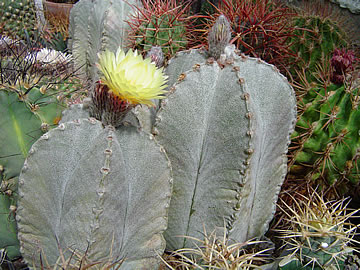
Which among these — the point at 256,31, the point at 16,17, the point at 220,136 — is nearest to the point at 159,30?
the point at 256,31

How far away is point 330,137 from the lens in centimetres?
123

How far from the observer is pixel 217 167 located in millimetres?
977

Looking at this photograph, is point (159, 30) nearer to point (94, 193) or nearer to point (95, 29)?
point (95, 29)

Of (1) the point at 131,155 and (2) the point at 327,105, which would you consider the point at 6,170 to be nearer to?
(1) the point at 131,155

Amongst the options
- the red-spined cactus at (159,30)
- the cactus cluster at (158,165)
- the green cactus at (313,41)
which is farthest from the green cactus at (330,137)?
the red-spined cactus at (159,30)

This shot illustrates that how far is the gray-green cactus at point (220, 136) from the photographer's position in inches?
37.1

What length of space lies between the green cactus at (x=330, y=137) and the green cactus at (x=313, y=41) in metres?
0.40

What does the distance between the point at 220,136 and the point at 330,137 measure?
1.66ft

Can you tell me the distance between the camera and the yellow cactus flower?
76 centimetres

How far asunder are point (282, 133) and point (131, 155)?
0.51 meters

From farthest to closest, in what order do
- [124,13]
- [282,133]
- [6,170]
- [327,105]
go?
[124,13]
[327,105]
[282,133]
[6,170]

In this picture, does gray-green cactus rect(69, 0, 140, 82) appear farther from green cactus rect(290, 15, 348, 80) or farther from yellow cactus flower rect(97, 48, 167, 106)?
green cactus rect(290, 15, 348, 80)

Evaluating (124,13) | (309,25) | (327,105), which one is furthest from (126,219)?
(309,25)

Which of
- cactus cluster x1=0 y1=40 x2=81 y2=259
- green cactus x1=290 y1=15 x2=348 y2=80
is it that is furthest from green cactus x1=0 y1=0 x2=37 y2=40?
green cactus x1=290 y1=15 x2=348 y2=80
